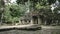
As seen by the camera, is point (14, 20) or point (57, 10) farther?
point (14, 20)

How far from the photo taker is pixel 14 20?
39.2 metres

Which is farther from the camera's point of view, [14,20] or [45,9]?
[14,20]

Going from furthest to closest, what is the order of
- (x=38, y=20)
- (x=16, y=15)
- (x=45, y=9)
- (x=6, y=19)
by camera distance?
(x=16, y=15), (x=6, y=19), (x=38, y=20), (x=45, y=9)

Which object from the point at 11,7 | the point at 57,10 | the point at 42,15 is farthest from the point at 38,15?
the point at 11,7

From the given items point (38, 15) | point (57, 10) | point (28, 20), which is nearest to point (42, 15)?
point (38, 15)

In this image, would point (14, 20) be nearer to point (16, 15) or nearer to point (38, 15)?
point (16, 15)

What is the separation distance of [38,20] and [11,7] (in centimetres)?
964

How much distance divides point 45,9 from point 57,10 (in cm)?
262

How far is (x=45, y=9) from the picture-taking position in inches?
1228

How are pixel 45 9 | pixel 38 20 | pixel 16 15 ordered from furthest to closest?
pixel 16 15, pixel 38 20, pixel 45 9

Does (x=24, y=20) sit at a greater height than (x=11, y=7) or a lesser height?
lesser

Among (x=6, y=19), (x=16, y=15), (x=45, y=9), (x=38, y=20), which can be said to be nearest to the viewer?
(x=45, y=9)

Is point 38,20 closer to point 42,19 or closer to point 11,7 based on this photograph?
point 42,19

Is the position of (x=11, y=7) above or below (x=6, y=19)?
above
